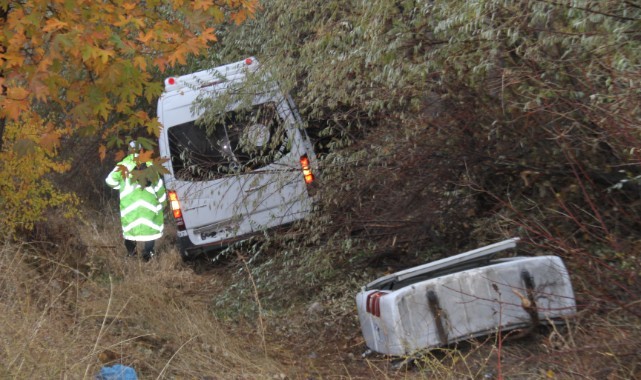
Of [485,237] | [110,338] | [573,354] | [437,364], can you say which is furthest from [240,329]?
[573,354]

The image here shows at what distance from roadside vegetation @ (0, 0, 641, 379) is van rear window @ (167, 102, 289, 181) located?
0.42 meters

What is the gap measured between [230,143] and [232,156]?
532mm

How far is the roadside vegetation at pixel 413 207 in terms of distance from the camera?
501 centimetres

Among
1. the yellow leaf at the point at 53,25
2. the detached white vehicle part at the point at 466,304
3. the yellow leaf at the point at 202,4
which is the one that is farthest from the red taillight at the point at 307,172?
the yellow leaf at the point at 53,25

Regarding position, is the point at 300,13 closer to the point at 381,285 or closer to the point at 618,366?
the point at 381,285

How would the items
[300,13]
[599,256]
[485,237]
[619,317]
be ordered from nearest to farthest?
[619,317] → [599,256] → [485,237] → [300,13]

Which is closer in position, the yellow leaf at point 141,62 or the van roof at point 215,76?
the yellow leaf at point 141,62

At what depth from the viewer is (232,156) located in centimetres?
877

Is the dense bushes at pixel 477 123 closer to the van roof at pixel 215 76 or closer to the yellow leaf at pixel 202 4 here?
the van roof at pixel 215 76

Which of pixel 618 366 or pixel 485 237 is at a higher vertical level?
pixel 485 237

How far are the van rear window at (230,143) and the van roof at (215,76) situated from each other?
470 mm

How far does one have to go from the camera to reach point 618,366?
4.29 metres

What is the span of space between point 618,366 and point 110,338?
3682 mm

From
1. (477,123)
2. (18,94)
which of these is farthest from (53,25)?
(477,123)
